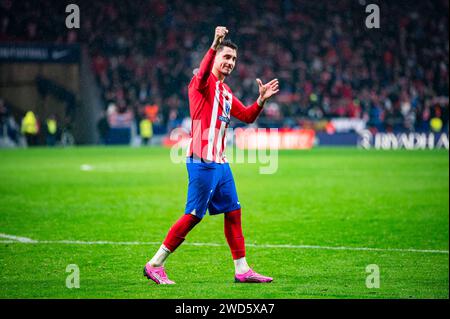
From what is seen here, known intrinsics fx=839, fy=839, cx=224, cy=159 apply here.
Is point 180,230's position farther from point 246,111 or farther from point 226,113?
point 246,111

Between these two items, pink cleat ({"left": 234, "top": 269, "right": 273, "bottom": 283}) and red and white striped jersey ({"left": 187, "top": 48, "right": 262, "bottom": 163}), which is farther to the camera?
pink cleat ({"left": 234, "top": 269, "right": 273, "bottom": 283})

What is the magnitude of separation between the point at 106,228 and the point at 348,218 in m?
4.14

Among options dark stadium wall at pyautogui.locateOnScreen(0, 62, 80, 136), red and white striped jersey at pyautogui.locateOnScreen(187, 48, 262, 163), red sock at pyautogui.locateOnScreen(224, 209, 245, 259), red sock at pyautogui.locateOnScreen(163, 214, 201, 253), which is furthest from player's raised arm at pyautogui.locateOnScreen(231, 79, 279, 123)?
dark stadium wall at pyautogui.locateOnScreen(0, 62, 80, 136)

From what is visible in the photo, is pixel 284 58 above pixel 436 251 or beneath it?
above

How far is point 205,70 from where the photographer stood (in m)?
7.36

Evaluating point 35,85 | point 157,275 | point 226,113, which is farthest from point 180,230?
point 35,85

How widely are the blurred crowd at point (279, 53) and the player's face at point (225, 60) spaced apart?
107 feet

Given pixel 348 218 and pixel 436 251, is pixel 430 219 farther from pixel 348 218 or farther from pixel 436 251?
→ pixel 436 251

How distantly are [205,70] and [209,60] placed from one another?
104 mm

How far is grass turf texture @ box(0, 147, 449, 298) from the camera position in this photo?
7.92 m

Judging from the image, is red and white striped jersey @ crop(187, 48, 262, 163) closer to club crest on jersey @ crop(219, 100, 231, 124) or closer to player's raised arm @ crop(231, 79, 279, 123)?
club crest on jersey @ crop(219, 100, 231, 124)

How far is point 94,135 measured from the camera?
140ft
